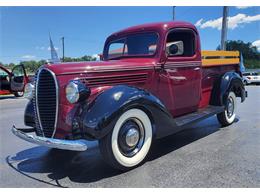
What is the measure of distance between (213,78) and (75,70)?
340 centimetres

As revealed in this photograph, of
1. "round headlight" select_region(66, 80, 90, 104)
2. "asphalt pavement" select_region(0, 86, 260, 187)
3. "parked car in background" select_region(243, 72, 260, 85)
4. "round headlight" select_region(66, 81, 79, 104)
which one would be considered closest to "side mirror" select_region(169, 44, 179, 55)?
"asphalt pavement" select_region(0, 86, 260, 187)

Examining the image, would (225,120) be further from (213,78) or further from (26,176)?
(26,176)

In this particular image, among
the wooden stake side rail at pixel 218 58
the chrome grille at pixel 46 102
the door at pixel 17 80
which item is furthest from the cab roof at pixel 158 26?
the door at pixel 17 80

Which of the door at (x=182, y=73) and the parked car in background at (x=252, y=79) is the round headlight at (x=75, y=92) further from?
the parked car in background at (x=252, y=79)

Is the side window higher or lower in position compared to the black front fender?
higher

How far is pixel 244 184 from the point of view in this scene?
3.12 metres

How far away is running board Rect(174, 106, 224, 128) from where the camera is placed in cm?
457

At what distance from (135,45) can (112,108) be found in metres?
1.88

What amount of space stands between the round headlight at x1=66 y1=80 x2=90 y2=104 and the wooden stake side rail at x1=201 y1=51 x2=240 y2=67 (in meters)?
Result: 2.93

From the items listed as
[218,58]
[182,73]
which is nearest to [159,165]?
[182,73]

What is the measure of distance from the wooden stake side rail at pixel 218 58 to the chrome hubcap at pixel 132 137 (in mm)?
2506

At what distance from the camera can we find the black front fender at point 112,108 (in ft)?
10.8

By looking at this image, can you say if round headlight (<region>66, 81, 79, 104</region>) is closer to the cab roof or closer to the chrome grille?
the chrome grille

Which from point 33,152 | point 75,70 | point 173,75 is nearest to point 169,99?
point 173,75
